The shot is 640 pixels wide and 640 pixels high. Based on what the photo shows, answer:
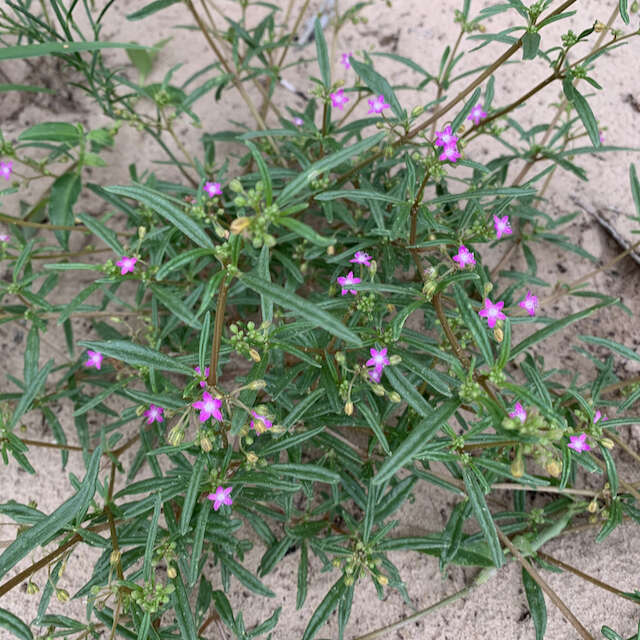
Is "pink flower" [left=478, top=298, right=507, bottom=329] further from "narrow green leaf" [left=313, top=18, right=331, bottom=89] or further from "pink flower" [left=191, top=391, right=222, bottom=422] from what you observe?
"narrow green leaf" [left=313, top=18, right=331, bottom=89]

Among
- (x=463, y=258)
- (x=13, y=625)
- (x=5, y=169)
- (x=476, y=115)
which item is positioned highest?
(x=476, y=115)

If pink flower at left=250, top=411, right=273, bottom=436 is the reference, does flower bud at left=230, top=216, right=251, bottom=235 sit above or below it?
above

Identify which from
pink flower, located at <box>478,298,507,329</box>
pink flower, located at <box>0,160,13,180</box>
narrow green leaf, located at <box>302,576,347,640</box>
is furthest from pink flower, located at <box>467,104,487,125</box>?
pink flower, located at <box>0,160,13,180</box>

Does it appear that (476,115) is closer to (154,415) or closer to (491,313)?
(491,313)

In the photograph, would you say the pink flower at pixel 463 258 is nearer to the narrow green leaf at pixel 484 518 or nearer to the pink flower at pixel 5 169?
the narrow green leaf at pixel 484 518

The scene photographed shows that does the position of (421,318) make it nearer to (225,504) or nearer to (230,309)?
(230,309)

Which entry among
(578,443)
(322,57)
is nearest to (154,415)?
(578,443)

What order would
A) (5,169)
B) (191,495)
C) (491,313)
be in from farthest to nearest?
1. (5,169)
2. (491,313)
3. (191,495)

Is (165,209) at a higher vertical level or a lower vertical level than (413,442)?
higher
